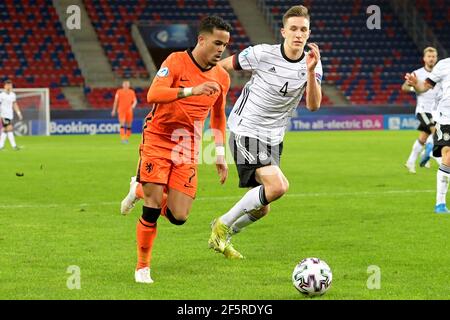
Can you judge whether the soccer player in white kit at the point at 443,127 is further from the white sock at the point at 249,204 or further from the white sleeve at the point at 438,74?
the white sock at the point at 249,204

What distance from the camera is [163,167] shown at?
25.3ft

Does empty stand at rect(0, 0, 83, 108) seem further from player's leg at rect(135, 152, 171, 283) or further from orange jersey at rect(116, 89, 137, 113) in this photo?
player's leg at rect(135, 152, 171, 283)

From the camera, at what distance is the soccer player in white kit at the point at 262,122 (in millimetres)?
8711

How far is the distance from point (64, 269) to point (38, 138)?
1048 inches

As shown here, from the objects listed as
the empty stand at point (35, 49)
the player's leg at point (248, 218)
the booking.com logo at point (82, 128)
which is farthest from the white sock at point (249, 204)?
the empty stand at point (35, 49)

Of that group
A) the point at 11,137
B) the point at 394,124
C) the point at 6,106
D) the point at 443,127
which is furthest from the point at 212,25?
the point at 394,124

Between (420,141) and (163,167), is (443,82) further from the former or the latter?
(420,141)

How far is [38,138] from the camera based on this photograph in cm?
3403

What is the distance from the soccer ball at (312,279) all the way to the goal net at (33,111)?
29.9 m

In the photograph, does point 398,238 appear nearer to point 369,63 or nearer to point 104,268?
point 104,268

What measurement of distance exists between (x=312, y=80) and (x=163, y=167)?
1.51m

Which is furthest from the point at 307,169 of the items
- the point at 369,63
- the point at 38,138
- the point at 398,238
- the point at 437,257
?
the point at 369,63
